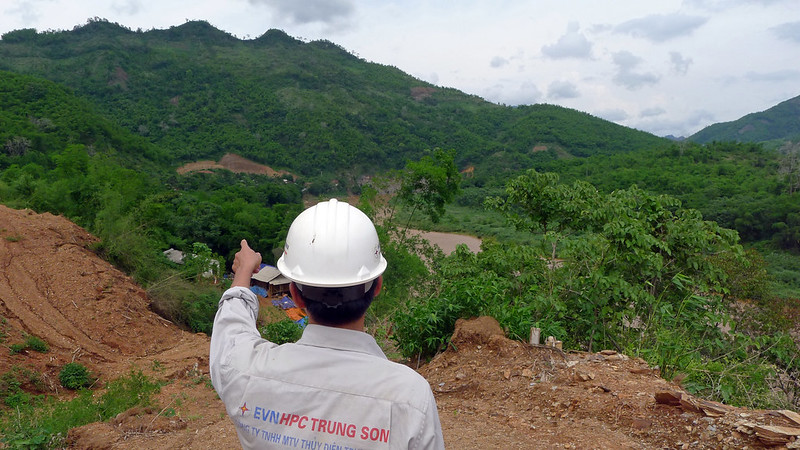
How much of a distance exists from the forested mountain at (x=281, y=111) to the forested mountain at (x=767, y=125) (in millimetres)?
36565

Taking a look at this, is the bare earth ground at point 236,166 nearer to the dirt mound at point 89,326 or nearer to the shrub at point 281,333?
the dirt mound at point 89,326

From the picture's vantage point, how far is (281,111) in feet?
189

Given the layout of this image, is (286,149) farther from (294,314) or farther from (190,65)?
(294,314)

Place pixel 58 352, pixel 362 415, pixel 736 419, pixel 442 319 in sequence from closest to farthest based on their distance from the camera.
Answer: pixel 362 415
pixel 736 419
pixel 442 319
pixel 58 352

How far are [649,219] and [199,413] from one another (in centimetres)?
506

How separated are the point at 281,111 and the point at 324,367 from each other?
59.8 meters

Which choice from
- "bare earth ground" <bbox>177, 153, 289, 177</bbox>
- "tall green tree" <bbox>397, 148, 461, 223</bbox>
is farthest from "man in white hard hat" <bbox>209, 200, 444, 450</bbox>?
"bare earth ground" <bbox>177, 153, 289, 177</bbox>

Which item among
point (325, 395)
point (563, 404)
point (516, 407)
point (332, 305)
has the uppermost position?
point (332, 305)

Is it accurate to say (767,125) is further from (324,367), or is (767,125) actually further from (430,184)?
(324,367)

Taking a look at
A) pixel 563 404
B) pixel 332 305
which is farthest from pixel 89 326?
pixel 332 305

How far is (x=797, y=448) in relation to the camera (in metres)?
Answer: 2.70

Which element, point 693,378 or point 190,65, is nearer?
point 693,378

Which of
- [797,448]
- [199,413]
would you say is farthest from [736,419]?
[199,413]

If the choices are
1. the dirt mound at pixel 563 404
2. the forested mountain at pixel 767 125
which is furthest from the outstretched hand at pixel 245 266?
the forested mountain at pixel 767 125
